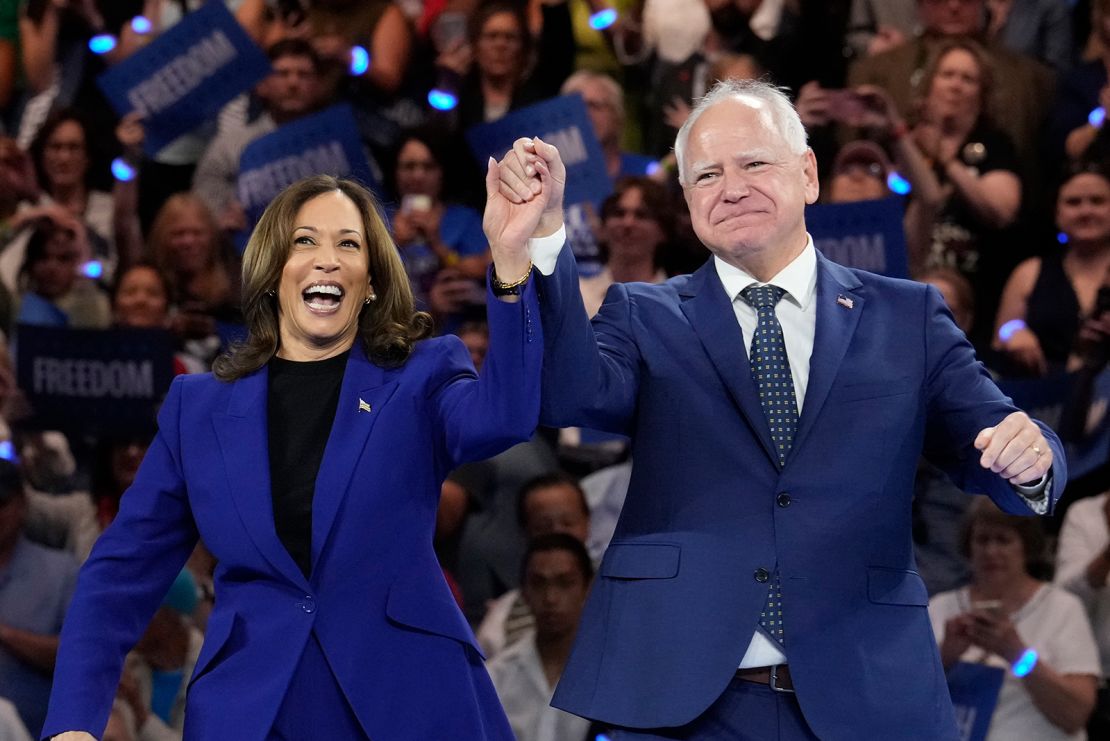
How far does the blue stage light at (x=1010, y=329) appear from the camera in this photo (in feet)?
13.4

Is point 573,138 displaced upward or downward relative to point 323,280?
upward

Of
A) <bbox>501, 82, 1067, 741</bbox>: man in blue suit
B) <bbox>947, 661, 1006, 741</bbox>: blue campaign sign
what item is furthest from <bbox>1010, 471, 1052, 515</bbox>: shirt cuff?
<bbox>947, 661, 1006, 741</bbox>: blue campaign sign

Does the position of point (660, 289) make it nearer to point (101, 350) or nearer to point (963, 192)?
point (963, 192)

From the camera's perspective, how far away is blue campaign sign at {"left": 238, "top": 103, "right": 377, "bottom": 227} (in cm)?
464

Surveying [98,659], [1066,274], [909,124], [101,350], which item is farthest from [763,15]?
[98,659]

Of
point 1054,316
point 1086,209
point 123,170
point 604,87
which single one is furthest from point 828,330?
point 123,170

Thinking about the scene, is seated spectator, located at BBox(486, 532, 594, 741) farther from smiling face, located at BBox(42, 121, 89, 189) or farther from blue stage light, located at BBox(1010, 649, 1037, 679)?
smiling face, located at BBox(42, 121, 89, 189)

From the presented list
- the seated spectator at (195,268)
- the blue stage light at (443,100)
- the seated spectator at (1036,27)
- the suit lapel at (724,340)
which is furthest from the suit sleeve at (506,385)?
the seated spectator at (1036,27)

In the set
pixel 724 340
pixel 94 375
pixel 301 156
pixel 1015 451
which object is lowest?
pixel 94 375

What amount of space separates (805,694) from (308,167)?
3053 millimetres

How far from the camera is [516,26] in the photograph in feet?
15.7

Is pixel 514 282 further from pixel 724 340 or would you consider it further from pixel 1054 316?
pixel 1054 316

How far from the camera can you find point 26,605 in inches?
161

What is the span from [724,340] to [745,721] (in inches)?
19.5
